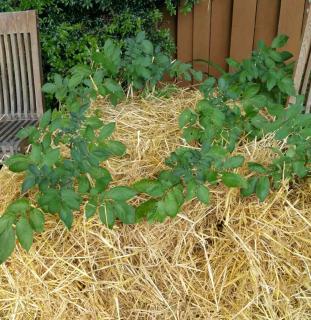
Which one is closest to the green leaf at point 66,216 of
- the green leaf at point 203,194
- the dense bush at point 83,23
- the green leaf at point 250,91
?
the green leaf at point 203,194

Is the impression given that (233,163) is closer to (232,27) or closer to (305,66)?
(305,66)

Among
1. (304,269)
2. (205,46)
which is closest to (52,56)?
(205,46)

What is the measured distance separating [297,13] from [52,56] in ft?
5.30

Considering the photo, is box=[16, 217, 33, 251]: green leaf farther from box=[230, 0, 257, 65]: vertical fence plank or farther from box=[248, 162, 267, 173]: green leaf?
box=[230, 0, 257, 65]: vertical fence plank

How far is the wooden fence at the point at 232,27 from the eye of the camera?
3.01 m

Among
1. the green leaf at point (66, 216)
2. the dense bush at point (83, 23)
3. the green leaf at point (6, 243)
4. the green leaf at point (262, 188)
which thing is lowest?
the green leaf at point (6, 243)

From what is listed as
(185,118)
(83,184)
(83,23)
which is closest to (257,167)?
(185,118)

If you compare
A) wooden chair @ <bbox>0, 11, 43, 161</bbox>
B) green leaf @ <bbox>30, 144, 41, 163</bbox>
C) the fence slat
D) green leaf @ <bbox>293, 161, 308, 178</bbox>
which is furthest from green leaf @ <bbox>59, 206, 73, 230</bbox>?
the fence slat

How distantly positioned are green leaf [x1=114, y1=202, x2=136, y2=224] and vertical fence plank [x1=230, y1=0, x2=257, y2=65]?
84.0 inches

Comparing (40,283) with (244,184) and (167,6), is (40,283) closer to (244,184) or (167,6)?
(244,184)

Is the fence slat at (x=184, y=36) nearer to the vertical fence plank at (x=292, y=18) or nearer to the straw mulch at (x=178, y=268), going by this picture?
the vertical fence plank at (x=292, y=18)

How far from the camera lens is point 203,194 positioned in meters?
1.32

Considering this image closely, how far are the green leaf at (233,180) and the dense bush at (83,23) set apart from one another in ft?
5.41

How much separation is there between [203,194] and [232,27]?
81.6 inches
